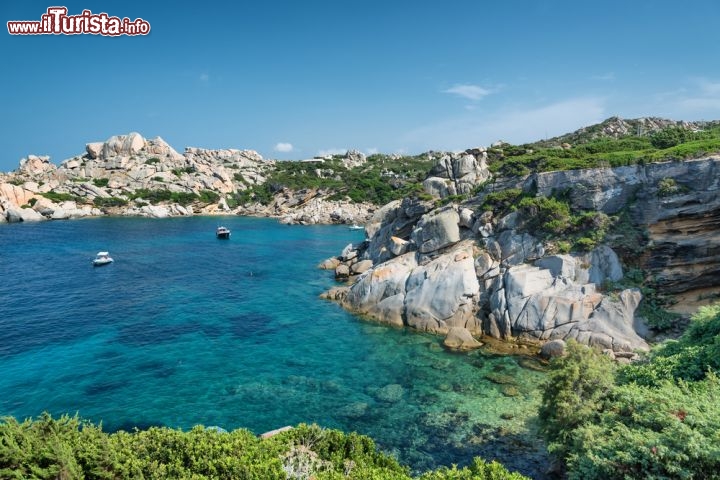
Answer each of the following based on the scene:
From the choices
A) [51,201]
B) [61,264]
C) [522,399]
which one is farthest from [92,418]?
[51,201]

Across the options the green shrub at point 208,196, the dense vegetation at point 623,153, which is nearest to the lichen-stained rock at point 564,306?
the dense vegetation at point 623,153

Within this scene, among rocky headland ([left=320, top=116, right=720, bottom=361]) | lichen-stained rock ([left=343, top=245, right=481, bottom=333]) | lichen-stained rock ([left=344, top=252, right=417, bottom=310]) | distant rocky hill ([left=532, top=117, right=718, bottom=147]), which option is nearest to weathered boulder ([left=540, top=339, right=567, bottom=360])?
rocky headland ([left=320, top=116, right=720, bottom=361])

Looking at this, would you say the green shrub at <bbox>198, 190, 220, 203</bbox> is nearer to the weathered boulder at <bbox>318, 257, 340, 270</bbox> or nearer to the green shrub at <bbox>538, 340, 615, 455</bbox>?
the weathered boulder at <bbox>318, 257, 340, 270</bbox>

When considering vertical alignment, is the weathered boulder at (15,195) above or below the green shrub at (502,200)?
above

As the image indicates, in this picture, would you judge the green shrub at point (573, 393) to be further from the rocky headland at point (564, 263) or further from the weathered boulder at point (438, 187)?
the weathered boulder at point (438, 187)

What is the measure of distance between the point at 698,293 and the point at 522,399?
18.8m

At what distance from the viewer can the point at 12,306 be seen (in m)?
41.4

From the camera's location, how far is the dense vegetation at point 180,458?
11617 mm

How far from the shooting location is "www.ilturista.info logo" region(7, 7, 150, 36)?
2953cm

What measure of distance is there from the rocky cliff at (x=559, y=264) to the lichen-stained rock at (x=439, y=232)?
0.11 metres

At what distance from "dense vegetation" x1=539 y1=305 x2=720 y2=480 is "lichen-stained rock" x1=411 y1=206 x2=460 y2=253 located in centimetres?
2440

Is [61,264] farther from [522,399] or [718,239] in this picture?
[718,239]

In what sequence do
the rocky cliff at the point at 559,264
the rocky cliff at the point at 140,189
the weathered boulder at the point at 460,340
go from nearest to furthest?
the rocky cliff at the point at 559,264, the weathered boulder at the point at 460,340, the rocky cliff at the point at 140,189

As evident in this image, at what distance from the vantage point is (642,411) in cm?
1409
